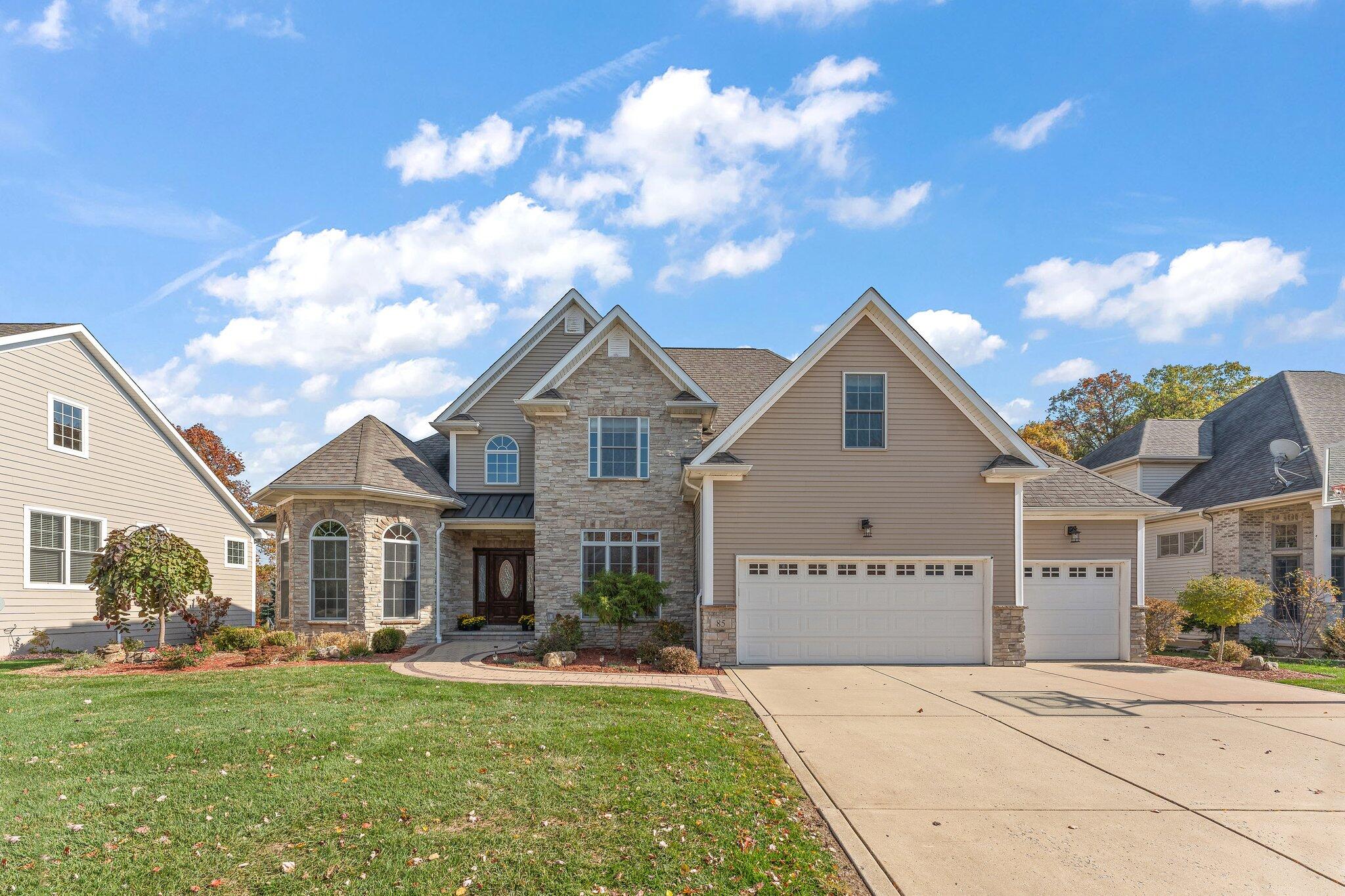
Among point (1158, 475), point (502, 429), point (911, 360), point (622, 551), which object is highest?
point (911, 360)

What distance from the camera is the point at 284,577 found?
18.5 metres

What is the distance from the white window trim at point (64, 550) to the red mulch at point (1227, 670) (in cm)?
2253

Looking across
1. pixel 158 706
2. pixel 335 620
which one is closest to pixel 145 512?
pixel 335 620

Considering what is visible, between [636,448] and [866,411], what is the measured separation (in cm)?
543

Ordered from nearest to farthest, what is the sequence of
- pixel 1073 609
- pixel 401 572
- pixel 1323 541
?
pixel 1073 609
pixel 401 572
pixel 1323 541

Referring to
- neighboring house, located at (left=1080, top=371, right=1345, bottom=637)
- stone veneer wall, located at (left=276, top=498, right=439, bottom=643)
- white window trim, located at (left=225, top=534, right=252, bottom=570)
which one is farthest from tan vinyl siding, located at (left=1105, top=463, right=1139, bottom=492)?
white window trim, located at (left=225, top=534, right=252, bottom=570)

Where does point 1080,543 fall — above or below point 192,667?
above

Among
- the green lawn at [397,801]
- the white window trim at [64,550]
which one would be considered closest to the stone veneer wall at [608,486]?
the green lawn at [397,801]

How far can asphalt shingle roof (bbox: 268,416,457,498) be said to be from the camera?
683 inches

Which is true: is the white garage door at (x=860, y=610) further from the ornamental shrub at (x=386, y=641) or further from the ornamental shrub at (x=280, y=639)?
the ornamental shrub at (x=280, y=639)

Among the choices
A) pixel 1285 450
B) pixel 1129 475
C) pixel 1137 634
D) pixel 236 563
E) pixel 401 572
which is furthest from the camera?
pixel 1129 475

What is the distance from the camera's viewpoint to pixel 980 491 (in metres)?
15.7

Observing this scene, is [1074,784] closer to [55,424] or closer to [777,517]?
[777,517]

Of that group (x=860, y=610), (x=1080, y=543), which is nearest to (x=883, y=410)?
(x=860, y=610)
